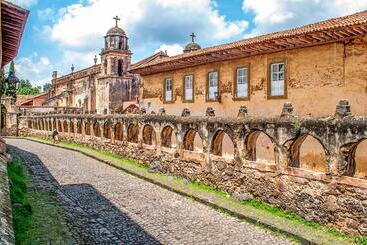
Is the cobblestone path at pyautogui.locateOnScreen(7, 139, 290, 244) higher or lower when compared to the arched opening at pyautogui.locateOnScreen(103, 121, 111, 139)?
lower

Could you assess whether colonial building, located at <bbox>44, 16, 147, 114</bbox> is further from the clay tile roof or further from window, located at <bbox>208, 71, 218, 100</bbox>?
window, located at <bbox>208, 71, 218, 100</bbox>

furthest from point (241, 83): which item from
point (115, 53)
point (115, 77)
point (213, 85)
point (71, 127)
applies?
point (115, 53)

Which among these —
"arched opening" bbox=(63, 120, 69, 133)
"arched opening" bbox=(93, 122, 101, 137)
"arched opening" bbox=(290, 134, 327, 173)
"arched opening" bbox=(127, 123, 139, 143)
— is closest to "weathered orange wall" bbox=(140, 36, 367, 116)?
"arched opening" bbox=(290, 134, 327, 173)

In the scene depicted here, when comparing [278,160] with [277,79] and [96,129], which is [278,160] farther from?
[96,129]

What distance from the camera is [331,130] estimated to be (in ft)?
30.5

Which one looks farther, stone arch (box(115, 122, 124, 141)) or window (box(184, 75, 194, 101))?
stone arch (box(115, 122, 124, 141))

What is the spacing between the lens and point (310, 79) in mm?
15328

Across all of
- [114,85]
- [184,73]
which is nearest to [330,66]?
[184,73]

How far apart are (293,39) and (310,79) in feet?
5.62

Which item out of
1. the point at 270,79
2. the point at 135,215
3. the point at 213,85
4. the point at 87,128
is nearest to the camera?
the point at 135,215

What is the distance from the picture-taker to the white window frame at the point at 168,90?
23.4 meters

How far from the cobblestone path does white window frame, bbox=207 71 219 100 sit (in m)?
6.58

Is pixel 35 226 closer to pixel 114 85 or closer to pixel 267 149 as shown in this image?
pixel 267 149

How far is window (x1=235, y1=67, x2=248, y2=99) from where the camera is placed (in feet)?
60.2
